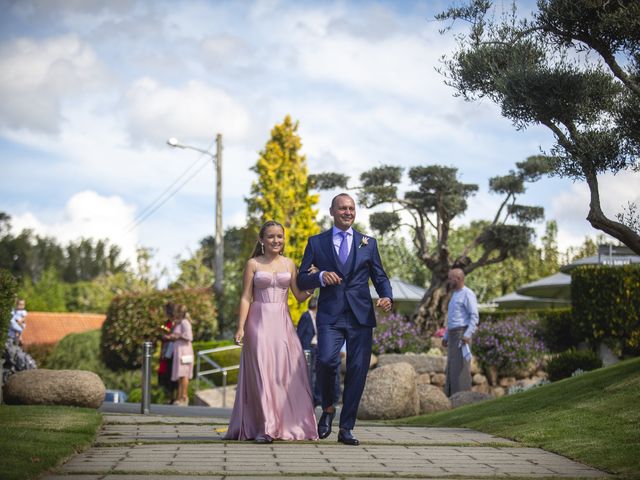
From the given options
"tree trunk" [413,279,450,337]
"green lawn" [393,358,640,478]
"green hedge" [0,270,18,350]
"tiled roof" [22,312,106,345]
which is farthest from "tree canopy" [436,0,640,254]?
"tiled roof" [22,312,106,345]

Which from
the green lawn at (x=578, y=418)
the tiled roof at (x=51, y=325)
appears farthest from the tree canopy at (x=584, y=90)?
the tiled roof at (x=51, y=325)

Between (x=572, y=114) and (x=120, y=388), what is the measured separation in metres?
21.8

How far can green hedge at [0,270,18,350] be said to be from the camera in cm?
1134

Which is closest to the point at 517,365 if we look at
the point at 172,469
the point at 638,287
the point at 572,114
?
the point at 638,287

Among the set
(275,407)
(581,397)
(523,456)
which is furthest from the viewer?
(581,397)

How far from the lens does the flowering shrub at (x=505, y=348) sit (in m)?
20.3

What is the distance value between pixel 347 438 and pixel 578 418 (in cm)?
262

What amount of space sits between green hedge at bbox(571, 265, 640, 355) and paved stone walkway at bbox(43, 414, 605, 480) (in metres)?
10.7

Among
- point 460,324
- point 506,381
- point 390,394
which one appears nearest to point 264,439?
point 390,394

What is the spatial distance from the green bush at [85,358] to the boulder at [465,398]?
1707 centimetres

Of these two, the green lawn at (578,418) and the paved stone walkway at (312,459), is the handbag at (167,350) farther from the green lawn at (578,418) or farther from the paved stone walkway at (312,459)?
the paved stone walkway at (312,459)

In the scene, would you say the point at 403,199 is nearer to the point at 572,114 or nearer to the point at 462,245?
the point at 572,114

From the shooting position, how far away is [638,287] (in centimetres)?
1870

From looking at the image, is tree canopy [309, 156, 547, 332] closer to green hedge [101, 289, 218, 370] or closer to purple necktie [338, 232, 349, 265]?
green hedge [101, 289, 218, 370]
